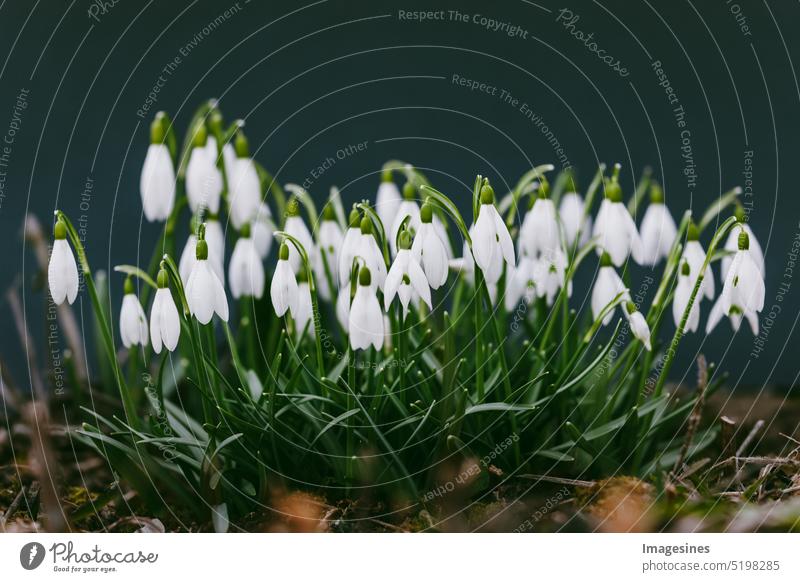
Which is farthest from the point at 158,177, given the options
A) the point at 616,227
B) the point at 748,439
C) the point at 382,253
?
the point at 748,439

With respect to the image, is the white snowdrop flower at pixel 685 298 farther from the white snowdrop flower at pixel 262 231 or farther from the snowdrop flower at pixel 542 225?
the white snowdrop flower at pixel 262 231

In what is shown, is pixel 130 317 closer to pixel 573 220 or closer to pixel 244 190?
pixel 244 190

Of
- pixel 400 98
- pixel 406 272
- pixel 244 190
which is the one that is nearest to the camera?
pixel 406 272

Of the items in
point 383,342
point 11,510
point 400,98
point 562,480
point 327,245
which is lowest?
point 11,510

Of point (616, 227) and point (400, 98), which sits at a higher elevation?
point (400, 98)


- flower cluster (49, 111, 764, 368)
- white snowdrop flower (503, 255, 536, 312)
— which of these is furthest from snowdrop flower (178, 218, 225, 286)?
white snowdrop flower (503, 255, 536, 312)
